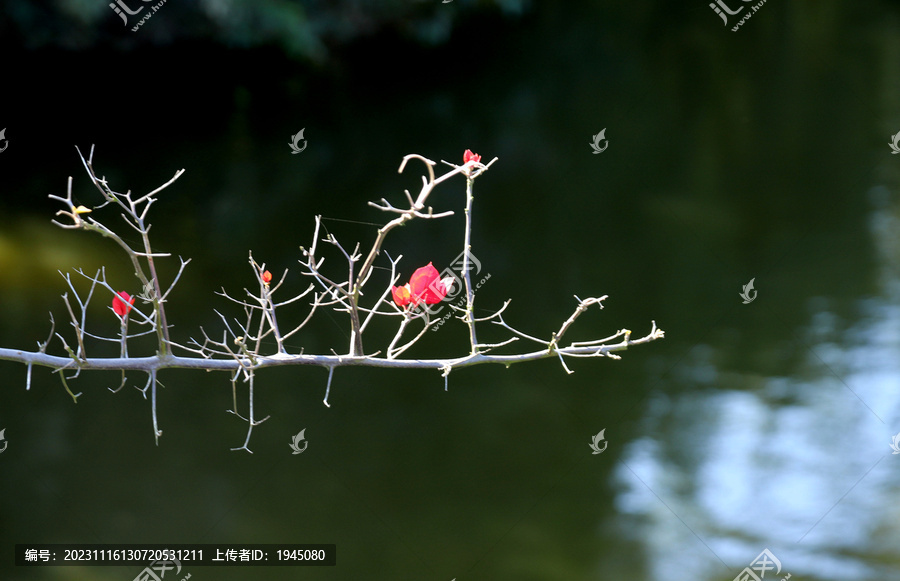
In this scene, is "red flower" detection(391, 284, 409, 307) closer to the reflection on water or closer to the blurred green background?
the blurred green background

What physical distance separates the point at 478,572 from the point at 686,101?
7.29 m

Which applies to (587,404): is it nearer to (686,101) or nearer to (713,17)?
(686,101)

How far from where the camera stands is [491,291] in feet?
16.5

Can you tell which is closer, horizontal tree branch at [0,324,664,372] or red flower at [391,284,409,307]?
horizontal tree branch at [0,324,664,372]

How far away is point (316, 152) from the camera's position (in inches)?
297

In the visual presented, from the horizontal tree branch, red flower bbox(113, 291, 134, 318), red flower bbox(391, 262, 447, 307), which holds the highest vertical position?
red flower bbox(113, 291, 134, 318)

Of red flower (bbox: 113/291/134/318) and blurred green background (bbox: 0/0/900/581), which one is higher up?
blurred green background (bbox: 0/0/900/581)

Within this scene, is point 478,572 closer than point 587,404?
Yes

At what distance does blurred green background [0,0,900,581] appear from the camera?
3260 millimetres

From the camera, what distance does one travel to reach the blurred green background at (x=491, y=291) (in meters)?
3.26

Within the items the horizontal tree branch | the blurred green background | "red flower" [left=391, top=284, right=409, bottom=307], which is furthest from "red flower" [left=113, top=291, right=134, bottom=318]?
the blurred green background

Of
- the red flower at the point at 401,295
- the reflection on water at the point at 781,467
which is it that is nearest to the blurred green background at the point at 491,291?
the reflection on water at the point at 781,467

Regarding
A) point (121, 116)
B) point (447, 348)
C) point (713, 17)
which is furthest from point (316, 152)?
point (713, 17)

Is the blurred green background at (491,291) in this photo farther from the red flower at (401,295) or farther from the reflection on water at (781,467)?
the red flower at (401,295)
